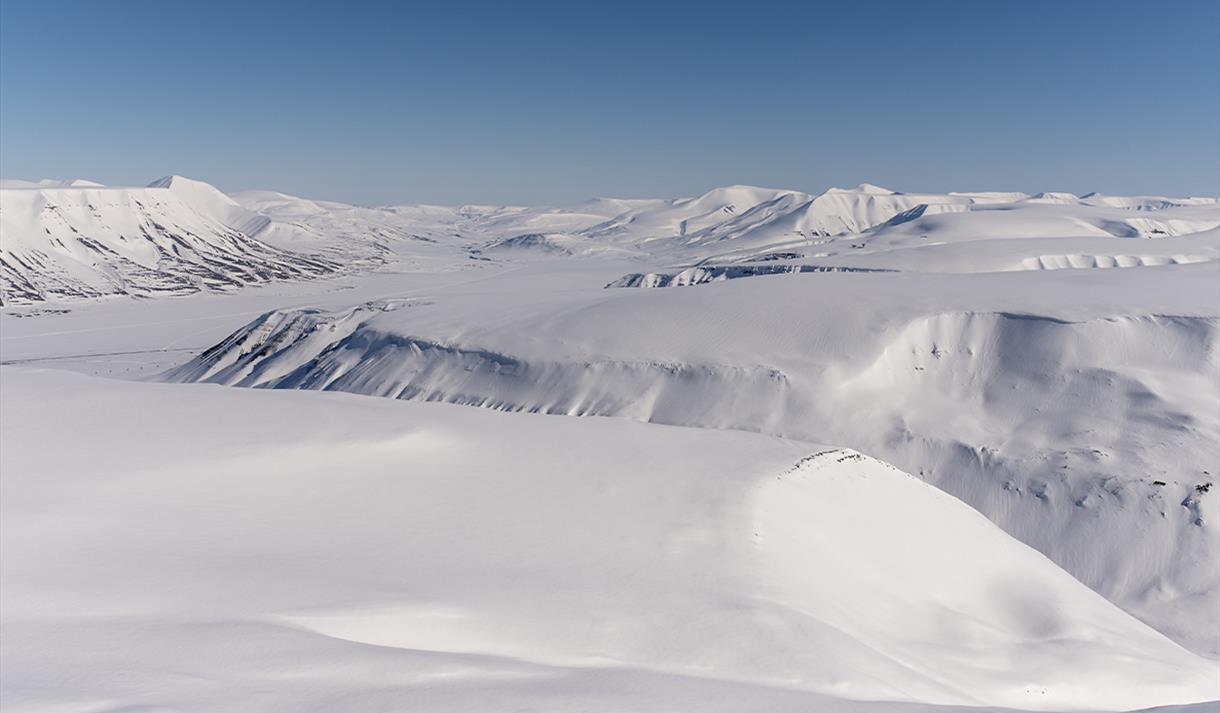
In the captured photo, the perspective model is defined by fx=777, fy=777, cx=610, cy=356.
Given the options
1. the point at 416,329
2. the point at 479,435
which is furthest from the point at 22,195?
the point at 479,435

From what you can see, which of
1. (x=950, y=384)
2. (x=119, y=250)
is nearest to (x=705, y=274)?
(x=950, y=384)

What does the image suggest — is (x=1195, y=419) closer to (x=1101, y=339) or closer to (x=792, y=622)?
(x=1101, y=339)

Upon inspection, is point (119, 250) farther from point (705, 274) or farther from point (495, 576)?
point (495, 576)

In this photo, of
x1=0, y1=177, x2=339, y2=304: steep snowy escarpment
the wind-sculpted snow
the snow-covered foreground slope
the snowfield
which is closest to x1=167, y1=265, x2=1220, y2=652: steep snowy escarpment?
the snowfield

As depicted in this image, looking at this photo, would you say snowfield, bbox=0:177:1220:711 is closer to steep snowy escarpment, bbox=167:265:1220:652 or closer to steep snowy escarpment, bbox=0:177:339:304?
steep snowy escarpment, bbox=167:265:1220:652

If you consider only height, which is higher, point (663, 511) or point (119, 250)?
point (119, 250)

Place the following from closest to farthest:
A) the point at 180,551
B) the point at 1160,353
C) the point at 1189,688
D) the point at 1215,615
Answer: the point at 180,551 → the point at 1189,688 → the point at 1215,615 → the point at 1160,353
